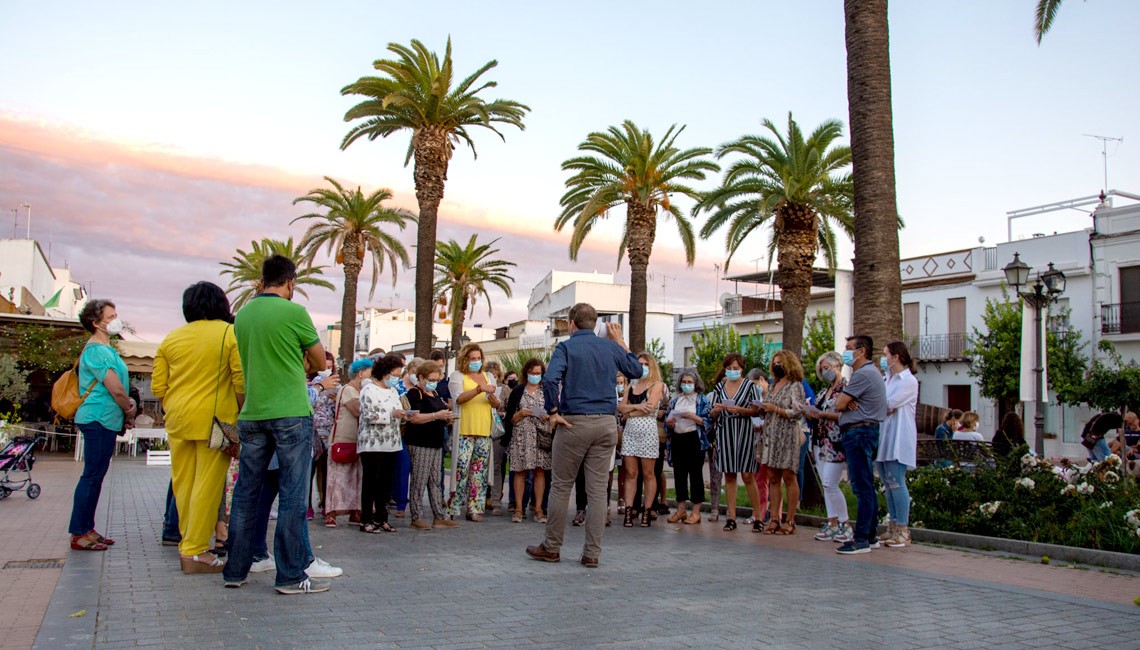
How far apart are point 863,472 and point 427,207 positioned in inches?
893

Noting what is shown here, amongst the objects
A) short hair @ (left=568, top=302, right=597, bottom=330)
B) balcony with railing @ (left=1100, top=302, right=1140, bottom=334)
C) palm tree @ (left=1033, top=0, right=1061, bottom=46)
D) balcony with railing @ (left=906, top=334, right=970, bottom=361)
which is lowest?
short hair @ (left=568, top=302, right=597, bottom=330)

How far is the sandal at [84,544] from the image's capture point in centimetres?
812

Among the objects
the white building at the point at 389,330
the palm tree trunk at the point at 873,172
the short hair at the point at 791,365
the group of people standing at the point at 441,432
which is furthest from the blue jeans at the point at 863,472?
the white building at the point at 389,330

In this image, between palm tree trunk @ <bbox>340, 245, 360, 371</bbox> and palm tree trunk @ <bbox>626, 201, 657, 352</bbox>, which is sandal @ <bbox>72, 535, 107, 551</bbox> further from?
palm tree trunk @ <bbox>340, 245, 360, 371</bbox>

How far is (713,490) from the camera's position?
475 inches

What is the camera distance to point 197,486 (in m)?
6.93

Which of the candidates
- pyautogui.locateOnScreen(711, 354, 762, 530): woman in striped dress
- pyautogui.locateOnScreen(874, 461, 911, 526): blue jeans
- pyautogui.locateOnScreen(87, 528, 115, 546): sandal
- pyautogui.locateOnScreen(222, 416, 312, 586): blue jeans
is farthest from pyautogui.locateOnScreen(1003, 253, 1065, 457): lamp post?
pyautogui.locateOnScreen(87, 528, 115, 546): sandal

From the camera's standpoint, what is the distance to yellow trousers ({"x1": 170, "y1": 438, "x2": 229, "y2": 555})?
6.94m

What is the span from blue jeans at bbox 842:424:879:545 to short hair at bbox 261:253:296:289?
561 cm

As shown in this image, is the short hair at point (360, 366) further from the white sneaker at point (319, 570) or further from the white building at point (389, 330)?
the white building at point (389, 330)

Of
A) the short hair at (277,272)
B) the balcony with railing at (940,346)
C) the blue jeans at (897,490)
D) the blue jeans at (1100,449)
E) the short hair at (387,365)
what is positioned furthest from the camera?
the balcony with railing at (940,346)

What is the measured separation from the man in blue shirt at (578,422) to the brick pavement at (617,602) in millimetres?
472

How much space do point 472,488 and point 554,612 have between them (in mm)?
5538

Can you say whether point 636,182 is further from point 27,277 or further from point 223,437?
point 27,277
